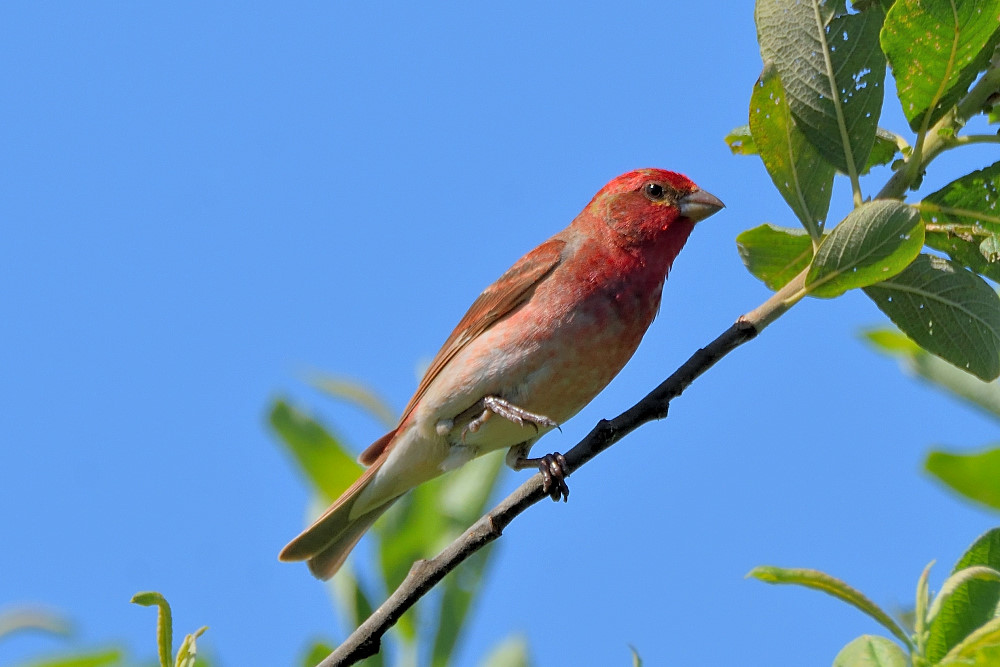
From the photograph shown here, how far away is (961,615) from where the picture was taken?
2.00 meters

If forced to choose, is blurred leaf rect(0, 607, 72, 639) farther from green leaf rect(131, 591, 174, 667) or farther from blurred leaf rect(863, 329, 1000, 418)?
blurred leaf rect(863, 329, 1000, 418)

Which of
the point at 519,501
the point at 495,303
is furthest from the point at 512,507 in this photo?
the point at 495,303

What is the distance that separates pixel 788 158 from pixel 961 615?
4.69 feet

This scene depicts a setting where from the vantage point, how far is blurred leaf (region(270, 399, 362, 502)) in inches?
144

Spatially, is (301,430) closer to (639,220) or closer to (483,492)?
(483,492)

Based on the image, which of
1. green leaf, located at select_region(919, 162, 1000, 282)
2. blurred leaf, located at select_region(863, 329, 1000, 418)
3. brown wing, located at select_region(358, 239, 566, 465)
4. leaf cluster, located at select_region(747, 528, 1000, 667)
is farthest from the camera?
brown wing, located at select_region(358, 239, 566, 465)

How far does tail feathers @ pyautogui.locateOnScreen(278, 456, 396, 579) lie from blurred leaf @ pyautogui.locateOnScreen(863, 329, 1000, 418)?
236 cm

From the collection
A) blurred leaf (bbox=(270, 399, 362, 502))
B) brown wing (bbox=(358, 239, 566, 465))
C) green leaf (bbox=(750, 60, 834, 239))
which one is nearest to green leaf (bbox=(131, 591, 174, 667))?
blurred leaf (bbox=(270, 399, 362, 502))

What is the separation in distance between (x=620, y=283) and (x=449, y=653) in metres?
2.25

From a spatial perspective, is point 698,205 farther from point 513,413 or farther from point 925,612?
point 925,612

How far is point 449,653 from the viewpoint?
3.17 meters

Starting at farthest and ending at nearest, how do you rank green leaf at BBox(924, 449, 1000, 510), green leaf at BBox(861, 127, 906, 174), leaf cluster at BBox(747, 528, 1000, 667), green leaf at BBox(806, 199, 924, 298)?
green leaf at BBox(861, 127, 906, 174), green leaf at BBox(806, 199, 924, 298), green leaf at BBox(924, 449, 1000, 510), leaf cluster at BBox(747, 528, 1000, 667)

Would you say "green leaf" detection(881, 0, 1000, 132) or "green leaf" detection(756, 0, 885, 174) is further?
"green leaf" detection(756, 0, 885, 174)

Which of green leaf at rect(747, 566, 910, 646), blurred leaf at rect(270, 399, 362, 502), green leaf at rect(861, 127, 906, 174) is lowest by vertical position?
green leaf at rect(747, 566, 910, 646)
